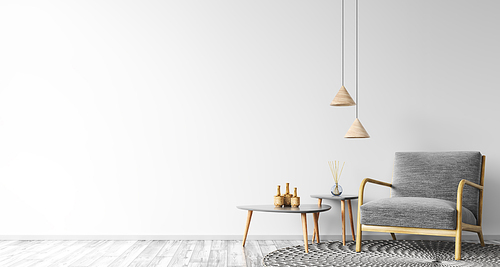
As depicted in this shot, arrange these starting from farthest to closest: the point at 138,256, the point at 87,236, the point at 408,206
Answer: the point at 87,236 → the point at 138,256 → the point at 408,206

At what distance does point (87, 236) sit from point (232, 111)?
1770 mm

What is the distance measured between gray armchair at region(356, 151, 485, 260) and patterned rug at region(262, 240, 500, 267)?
0.13 meters

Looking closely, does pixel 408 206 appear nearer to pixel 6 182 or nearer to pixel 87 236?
pixel 87 236

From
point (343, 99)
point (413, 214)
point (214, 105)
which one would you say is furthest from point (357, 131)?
point (214, 105)

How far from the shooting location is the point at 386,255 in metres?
3.37

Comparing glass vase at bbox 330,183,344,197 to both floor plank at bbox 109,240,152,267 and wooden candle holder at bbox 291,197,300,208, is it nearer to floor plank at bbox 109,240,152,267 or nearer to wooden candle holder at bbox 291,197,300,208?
wooden candle holder at bbox 291,197,300,208

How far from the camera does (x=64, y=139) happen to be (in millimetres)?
4355

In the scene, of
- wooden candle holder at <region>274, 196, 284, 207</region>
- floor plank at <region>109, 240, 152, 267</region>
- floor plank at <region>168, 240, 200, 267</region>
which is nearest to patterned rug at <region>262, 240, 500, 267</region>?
wooden candle holder at <region>274, 196, 284, 207</region>

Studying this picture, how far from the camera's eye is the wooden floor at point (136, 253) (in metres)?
3.29

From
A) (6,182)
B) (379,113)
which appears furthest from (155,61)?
(379,113)

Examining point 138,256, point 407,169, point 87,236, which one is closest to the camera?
point 138,256

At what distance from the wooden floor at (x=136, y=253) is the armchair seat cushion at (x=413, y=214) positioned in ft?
2.93

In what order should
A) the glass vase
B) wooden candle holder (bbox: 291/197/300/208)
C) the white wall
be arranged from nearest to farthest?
wooden candle holder (bbox: 291/197/300/208)
the glass vase
the white wall

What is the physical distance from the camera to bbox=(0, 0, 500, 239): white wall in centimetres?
432
